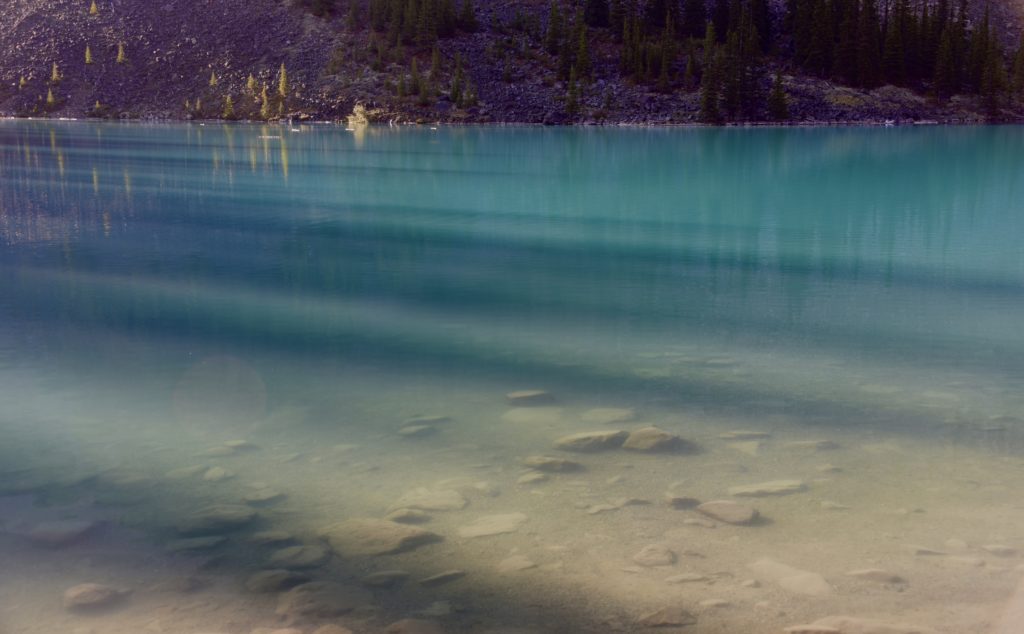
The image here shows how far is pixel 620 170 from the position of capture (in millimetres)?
30656

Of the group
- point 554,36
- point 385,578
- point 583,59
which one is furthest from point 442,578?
point 554,36

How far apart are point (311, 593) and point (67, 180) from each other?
24.1 m

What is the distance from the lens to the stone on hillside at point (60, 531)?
5.48 m

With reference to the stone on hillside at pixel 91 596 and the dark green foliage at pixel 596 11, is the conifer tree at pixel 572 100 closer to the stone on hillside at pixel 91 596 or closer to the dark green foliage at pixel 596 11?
the dark green foliage at pixel 596 11

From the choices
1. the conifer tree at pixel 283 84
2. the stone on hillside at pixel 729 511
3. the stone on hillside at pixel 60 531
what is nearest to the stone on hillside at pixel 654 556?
the stone on hillside at pixel 729 511

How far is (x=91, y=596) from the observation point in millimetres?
4895

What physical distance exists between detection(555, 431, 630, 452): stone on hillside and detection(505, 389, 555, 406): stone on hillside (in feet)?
2.62

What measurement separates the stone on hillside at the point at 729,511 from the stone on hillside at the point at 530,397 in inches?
85.1

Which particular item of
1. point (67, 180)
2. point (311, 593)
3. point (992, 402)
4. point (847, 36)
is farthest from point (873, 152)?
point (847, 36)

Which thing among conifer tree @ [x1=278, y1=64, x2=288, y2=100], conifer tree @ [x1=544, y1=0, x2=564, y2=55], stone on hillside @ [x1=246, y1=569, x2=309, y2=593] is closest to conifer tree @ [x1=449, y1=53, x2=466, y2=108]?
conifer tree @ [x1=544, y1=0, x2=564, y2=55]

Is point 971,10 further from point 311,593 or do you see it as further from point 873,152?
point 311,593

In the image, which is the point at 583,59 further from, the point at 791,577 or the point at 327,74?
the point at 791,577

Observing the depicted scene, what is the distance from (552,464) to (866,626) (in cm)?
240

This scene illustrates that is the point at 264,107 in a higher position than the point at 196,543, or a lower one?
higher
